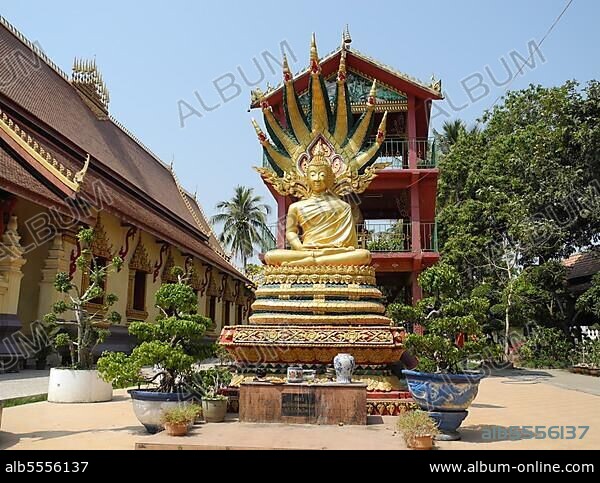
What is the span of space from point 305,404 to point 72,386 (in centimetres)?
399

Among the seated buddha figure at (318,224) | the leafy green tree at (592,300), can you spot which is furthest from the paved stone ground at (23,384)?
the leafy green tree at (592,300)

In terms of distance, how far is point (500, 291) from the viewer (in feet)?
66.9

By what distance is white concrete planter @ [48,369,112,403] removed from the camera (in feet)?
25.3

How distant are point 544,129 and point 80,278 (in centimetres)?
1383

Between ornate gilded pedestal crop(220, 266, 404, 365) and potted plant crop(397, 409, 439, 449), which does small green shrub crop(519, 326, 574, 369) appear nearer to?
ornate gilded pedestal crop(220, 266, 404, 365)

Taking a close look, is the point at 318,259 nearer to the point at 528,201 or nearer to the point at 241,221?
the point at 528,201

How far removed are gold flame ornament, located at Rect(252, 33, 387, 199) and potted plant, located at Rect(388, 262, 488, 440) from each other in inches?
99.6

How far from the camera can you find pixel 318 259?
7.45 meters

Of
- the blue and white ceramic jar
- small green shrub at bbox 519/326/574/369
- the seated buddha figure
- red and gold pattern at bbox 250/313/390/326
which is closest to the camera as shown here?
the blue and white ceramic jar

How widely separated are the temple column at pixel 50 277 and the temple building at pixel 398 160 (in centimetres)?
555

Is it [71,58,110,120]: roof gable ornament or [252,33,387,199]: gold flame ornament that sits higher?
[71,58,110,120]: roof gable ornament

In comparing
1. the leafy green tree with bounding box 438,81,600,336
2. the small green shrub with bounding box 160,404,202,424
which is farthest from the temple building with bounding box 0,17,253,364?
the leafy green tree with bounding box 438,81,600,336
